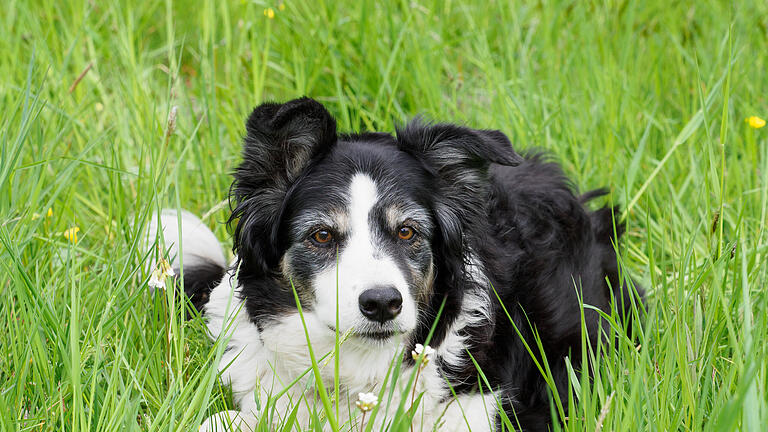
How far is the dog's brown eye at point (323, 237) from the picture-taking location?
2846 millimetres

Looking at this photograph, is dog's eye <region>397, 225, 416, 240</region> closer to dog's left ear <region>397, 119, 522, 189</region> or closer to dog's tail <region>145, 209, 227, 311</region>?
dog's left ear <region>397, 119, 522, 189</region>

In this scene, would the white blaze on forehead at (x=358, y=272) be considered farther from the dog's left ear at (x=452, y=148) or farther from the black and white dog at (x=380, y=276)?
the dog's left ear at (x=452, y=148)

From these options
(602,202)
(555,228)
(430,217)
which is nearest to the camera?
(430,217)

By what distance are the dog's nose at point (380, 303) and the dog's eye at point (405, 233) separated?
0.34 meters

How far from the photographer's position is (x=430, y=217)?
9.84ft

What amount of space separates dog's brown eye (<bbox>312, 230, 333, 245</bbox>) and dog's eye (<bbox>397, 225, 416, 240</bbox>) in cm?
25

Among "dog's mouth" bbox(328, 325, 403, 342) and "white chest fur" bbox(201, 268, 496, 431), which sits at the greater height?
"dog's mouth" bbox(328, 325, 403, 342)

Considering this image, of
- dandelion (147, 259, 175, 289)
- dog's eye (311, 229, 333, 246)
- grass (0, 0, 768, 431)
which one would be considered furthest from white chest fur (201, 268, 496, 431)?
dandelion (147, 259, 175, 289)

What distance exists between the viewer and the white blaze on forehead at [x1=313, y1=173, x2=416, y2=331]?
2.60 meters

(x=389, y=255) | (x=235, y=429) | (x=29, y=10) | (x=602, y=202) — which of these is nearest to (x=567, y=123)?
(x=602, y=202)

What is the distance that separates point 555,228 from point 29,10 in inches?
153

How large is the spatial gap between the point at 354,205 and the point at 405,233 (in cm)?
22

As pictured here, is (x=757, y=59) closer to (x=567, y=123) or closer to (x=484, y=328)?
(x=567, y=123)

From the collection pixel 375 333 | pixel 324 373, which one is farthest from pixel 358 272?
pixel 324 373
